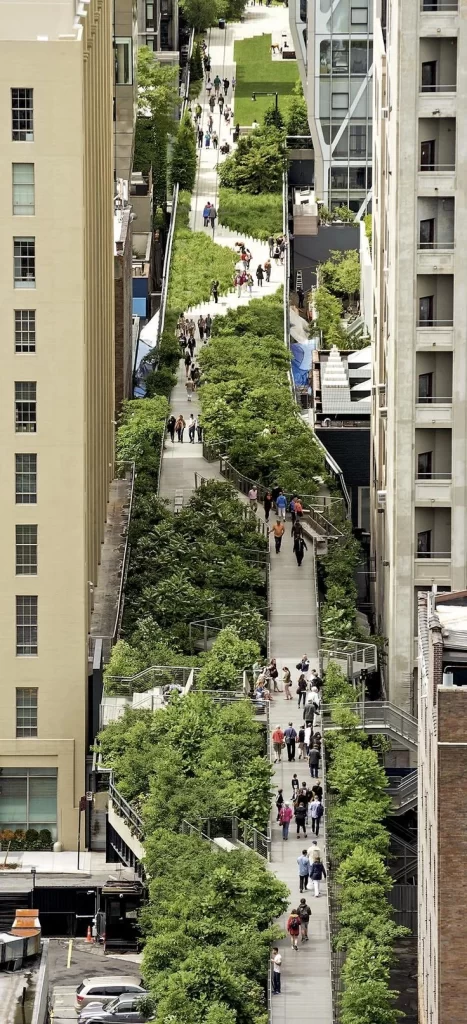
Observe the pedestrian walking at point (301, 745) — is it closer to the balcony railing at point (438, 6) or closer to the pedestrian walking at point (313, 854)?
the pedestrian walking at point (313, 854)

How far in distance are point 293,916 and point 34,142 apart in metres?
35.7

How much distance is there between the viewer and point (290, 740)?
5094 inches

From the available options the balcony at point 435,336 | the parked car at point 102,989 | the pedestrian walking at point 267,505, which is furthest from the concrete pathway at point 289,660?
the balcony at point 435,336

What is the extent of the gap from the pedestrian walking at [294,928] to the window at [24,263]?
32.3 m

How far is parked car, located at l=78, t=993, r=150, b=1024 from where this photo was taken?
381ft

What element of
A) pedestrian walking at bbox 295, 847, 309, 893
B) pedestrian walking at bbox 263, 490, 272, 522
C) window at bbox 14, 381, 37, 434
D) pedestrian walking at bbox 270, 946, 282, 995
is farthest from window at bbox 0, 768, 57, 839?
pedestrian walking at bbox 263, 490, 272, 522

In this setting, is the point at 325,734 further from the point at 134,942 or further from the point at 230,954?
the point at 230,954

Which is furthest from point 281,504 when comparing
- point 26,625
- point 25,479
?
point 25,479

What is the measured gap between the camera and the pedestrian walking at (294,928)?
375 feet

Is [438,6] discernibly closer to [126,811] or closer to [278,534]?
[278,534]

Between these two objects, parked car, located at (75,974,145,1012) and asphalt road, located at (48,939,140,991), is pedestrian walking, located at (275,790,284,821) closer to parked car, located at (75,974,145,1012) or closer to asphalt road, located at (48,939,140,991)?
asphalt road, located at (48,939,140,991)

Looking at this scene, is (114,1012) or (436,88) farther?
(436,88)

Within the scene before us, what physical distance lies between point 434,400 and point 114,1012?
3439 centimetres

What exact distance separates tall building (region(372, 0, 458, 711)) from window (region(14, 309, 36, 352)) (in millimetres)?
15663
